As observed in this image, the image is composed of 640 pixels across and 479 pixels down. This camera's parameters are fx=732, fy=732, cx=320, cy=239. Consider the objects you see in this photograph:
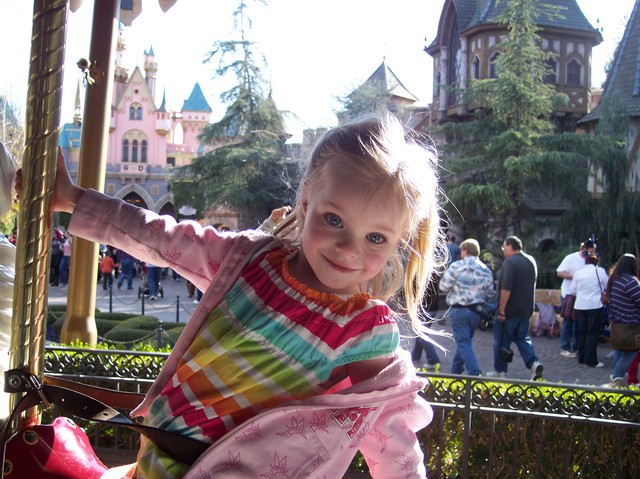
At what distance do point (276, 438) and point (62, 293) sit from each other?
57.3 feet

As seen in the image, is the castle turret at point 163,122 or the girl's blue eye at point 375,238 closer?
the girl's blue eye at point 375,238

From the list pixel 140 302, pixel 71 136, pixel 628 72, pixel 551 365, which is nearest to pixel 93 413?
pixel 551 365

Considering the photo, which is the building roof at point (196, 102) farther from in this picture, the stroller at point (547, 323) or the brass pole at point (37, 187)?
the brass pole at point (37, 187)

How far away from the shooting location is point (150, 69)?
5297 centimetres

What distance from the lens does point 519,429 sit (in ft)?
13.6

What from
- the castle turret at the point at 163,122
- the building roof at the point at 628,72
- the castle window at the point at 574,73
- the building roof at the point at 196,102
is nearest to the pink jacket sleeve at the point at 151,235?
the building roof at the point at 628,72

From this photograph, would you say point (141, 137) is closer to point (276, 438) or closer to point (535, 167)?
point (535, 167)

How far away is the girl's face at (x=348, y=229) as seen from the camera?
57.9 inches

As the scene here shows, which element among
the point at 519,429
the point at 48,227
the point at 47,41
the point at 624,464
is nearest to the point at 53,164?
the point at 48,227

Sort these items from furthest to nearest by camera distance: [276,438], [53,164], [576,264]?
1. [576,264]
2. [53,164]
3. [276,438]

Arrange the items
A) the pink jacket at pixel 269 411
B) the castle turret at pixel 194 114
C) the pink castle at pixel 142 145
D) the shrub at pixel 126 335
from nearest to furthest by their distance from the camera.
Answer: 1. the pink jacket at pixel 269 411
2. the shrub at pixel 126 335
3. the pink castle at pixel 142 145
4. the castle turret at pixel 194 114

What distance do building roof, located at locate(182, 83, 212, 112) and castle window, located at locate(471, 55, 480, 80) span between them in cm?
2622

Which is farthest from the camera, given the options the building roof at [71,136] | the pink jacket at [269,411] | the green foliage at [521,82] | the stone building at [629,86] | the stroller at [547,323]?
the building roof at [71,136]

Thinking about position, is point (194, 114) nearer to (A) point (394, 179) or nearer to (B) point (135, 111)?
(B) point (135, 111)
